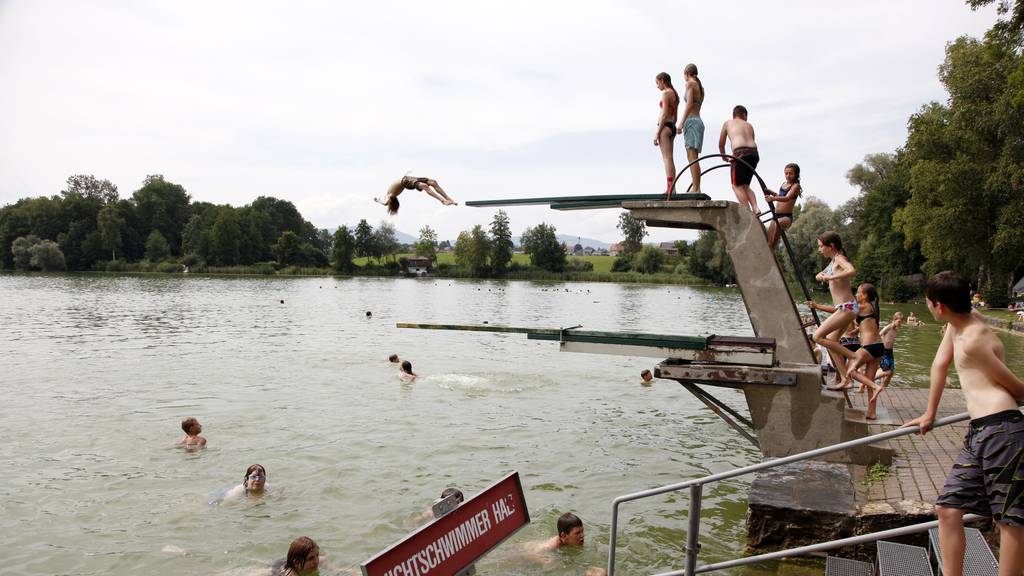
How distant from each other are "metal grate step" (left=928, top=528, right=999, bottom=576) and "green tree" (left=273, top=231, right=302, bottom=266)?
143617mm

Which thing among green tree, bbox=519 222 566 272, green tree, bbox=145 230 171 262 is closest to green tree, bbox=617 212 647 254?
green tree, bbox=519 222 566 272

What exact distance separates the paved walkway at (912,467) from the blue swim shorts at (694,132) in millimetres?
4721

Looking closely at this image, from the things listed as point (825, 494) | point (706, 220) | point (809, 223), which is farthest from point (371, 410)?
point (809, 223)

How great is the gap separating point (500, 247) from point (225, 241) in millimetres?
55134

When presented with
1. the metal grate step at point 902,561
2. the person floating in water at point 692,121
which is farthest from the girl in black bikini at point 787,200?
the metal grate step at point 902,561

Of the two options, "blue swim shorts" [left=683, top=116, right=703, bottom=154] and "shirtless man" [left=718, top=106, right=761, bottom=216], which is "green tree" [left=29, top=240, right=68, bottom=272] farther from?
"shirtless man" [left=718, top=106, right=761, bottom=216]

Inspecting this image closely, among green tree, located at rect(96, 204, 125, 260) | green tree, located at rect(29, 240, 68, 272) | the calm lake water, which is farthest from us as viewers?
green tree, located at rect(96, 204, 125, 260)

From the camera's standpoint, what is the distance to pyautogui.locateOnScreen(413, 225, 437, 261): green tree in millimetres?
159750

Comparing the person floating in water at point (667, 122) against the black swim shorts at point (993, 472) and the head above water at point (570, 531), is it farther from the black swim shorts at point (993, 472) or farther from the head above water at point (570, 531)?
the black swim shorts at point (993, 472)

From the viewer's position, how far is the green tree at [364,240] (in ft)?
504

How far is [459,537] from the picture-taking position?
12.4ft

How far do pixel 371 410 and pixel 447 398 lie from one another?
245 centimetres

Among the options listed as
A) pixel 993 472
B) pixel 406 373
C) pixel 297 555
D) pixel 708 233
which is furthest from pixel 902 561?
pixel 708 233

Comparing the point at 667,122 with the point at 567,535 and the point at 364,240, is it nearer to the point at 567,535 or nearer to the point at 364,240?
the point at 567,535
